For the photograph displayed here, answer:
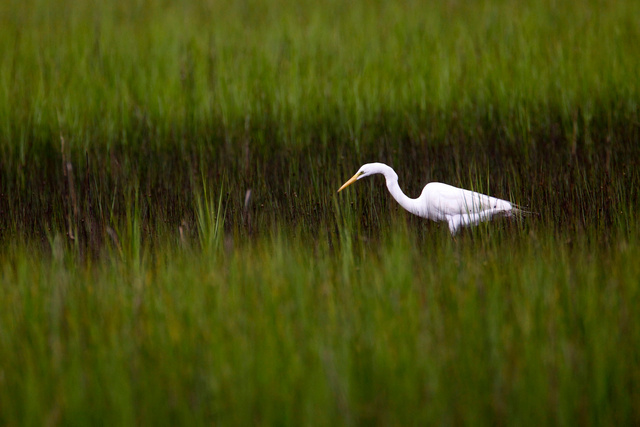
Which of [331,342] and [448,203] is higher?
[448,203]

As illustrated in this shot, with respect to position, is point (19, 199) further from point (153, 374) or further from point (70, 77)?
point (153, 374)

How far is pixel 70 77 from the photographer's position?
20.4 ft

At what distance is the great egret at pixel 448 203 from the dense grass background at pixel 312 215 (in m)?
0.16

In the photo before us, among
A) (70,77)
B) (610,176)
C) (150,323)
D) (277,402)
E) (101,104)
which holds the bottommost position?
(277,402)

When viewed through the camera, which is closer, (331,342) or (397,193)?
(331,342)

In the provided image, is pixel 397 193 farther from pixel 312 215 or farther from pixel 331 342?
pixel 331 342

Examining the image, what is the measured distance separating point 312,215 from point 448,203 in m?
0.89

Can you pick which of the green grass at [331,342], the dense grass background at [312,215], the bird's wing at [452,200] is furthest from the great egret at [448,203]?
the green grass at [331,342]

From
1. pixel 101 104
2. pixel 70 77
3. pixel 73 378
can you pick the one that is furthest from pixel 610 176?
pixel 70 77

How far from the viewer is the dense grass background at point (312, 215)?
1987mm

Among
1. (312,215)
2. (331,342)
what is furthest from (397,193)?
(331,342)

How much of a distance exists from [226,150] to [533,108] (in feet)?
8.52

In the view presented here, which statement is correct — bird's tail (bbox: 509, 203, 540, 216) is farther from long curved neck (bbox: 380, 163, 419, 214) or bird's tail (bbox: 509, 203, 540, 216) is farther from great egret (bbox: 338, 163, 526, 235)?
long curved neck (bbox: 380, 163, 419, 214)

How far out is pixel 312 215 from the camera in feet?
13.9
